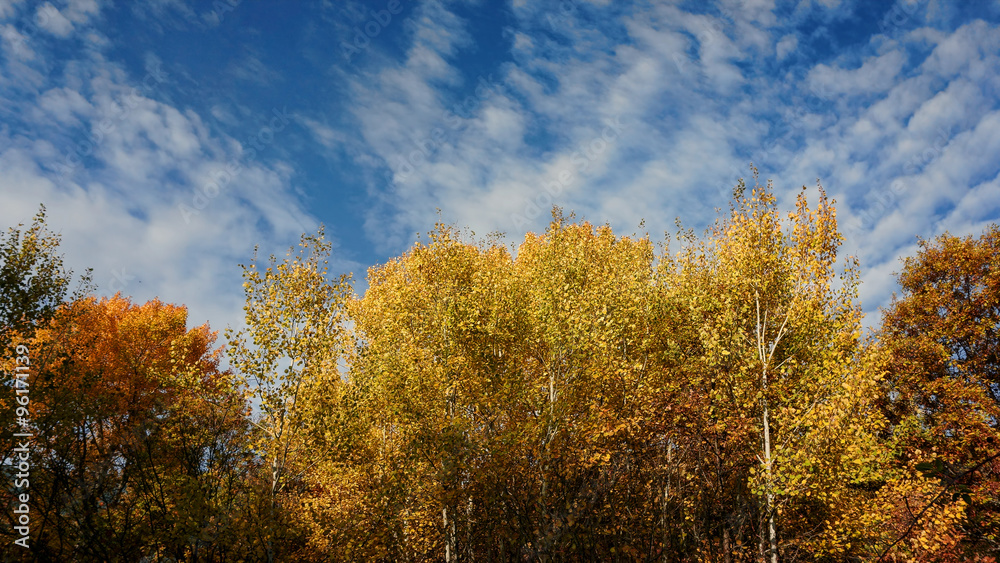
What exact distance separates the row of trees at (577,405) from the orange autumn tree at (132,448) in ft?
0.91

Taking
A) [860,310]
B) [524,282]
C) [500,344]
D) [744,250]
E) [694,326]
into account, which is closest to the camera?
[860,310]

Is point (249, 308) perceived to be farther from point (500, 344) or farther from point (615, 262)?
point (615, 262)

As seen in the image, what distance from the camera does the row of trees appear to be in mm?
11922

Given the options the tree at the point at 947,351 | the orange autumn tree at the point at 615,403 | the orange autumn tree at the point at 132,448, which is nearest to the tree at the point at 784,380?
the orange autumn tree at the point at 615,403

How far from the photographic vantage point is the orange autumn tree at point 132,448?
571 centimetres

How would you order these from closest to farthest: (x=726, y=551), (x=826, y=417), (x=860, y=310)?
(x=726, y=551)
(x=826, y=417)
(x=860, y=310)

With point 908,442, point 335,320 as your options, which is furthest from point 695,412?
point 908,442

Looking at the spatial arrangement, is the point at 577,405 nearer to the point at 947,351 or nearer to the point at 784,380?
the point at 784,380

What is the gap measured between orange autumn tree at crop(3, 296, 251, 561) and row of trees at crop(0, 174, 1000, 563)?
10.9 inches

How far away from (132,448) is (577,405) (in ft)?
43.3

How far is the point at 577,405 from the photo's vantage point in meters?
17.0

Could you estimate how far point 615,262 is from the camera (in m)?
28.3

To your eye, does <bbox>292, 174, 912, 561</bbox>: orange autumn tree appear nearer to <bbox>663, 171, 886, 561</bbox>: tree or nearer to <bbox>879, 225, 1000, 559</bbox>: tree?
<bbox>663, 171, 886, 561</bbox>: tree

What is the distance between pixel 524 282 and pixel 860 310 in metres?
14.1
